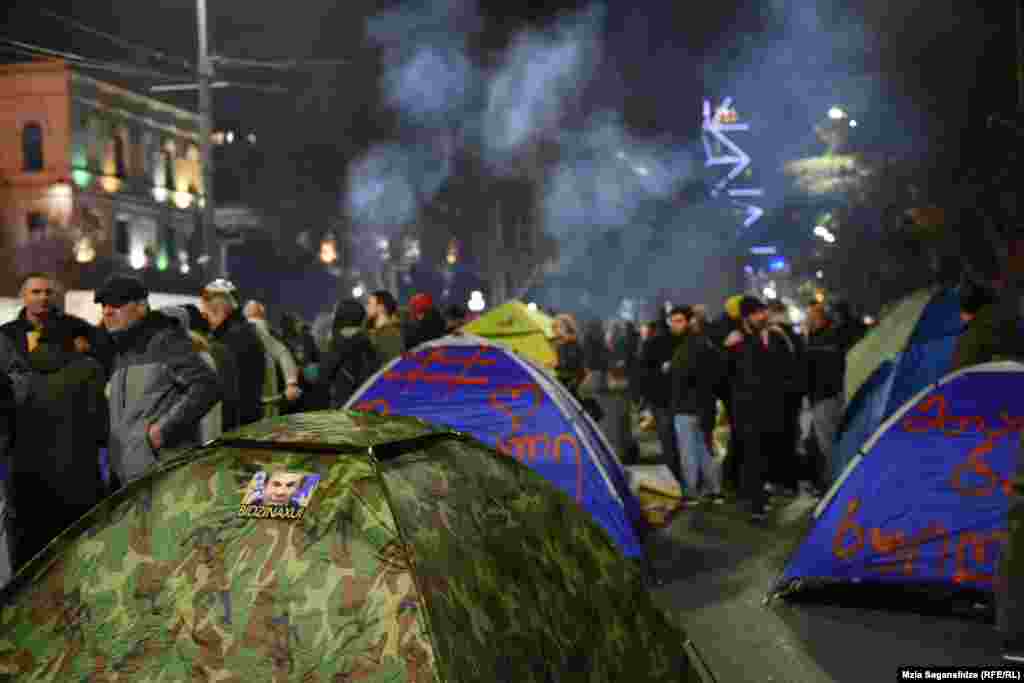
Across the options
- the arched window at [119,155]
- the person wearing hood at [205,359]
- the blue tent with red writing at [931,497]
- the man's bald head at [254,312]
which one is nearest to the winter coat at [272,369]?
the man's bald head at [254,312]

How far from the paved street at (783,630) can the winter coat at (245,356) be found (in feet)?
12.0

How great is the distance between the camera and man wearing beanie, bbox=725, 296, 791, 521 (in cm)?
1166

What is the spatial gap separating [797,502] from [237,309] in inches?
247

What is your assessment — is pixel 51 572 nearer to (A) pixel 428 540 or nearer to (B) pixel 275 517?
(B) pixel 275 517

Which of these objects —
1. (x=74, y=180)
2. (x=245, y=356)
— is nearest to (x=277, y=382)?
(x=245, y=356)

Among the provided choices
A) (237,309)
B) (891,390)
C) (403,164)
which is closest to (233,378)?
(237,309)

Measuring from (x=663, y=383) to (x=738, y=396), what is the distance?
2.50 m

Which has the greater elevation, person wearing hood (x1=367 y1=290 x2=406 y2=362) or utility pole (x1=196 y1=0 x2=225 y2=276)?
utility pole (x1=196 y1=0 x2=225 y2=276)

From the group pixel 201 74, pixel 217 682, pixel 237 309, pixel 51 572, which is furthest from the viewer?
pixel 201 74

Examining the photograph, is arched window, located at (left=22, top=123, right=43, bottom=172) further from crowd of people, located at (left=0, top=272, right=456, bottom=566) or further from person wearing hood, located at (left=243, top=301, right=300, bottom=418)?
crowd of people, located at (left=0, top=272, right=456, bottom=566)

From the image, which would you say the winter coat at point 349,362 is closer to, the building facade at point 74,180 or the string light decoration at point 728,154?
the building facade at point 74,180

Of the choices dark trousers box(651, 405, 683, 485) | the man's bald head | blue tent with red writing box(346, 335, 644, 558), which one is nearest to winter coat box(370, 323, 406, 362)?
the man's bald head

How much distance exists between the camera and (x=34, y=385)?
6.37m

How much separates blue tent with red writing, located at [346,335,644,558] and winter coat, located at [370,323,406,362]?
1582mm
